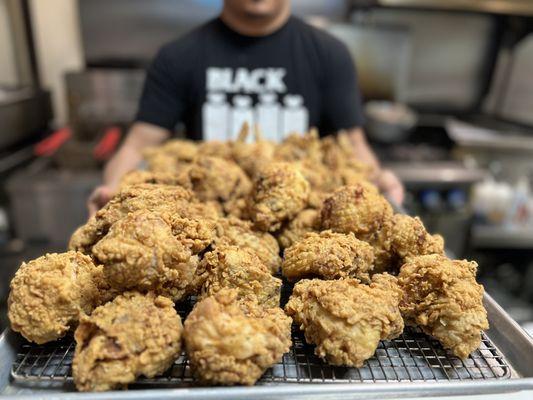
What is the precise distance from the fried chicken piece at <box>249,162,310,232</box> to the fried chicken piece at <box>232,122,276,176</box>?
21 centimetres

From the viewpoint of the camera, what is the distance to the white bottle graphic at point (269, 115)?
3.00m

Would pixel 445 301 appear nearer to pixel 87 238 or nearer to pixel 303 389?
pixel 303 389

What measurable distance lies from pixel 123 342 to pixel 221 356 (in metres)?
0.22

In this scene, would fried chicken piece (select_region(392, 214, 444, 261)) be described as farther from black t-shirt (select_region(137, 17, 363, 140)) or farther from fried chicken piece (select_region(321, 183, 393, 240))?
black t-shirt (select_region(137, 17, 363, 140))

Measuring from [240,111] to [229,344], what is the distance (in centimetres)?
227

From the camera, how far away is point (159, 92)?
2795mm

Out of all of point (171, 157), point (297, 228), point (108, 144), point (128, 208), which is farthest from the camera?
point (108, 144)

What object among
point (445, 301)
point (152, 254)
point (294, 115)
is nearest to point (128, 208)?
point (152, 254)

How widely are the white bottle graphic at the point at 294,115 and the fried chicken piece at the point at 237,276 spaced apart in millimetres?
1913

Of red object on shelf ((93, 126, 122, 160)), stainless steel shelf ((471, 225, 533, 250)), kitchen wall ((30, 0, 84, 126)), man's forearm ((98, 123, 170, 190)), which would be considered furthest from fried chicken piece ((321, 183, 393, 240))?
kitchen wall ((30, 0, 84, 126))

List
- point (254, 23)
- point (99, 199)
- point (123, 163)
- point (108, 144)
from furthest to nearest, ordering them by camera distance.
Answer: point (108, 144) < point (254, 23) < point (123, 163) < point (99, 199)

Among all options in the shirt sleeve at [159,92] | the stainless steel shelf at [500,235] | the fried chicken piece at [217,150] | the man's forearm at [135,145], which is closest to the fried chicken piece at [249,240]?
the fried chicken piece at [217,150]

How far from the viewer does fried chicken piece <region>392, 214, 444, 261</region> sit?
1.36m

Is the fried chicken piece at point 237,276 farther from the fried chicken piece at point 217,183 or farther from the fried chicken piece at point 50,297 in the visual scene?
the fried chicken piece at point 217,183
